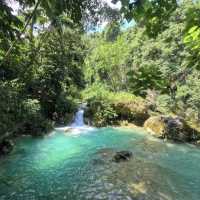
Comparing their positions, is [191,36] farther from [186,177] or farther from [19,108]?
[19,108]

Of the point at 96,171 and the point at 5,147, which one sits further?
the point at 5,147

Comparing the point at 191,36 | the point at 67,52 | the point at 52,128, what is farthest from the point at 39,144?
the point at 191,36

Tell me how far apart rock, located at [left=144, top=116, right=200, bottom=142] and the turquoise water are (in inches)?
53.2

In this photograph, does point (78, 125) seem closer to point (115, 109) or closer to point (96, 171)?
point (115, 109)

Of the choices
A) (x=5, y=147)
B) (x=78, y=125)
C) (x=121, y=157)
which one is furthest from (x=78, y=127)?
(x=121, y=157)

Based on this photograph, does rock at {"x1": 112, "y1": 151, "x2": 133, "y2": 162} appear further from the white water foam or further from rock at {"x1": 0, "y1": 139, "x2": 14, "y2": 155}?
the white water foam

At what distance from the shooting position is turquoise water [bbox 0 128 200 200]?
739 centimetres

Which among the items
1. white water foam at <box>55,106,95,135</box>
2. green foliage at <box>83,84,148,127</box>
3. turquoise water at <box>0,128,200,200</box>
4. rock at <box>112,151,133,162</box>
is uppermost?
green foliage at <box>83,84,148,127</box>

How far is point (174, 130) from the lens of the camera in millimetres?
15758

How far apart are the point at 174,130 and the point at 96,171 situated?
797 cm

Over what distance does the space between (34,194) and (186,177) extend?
4962 millimetres

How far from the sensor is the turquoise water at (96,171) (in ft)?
24.3

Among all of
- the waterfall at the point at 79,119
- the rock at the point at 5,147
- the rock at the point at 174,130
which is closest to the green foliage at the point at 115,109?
the waterfall at the point at 79,119

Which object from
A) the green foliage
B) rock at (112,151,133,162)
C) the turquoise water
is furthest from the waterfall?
rock at (112,151,133,162)
